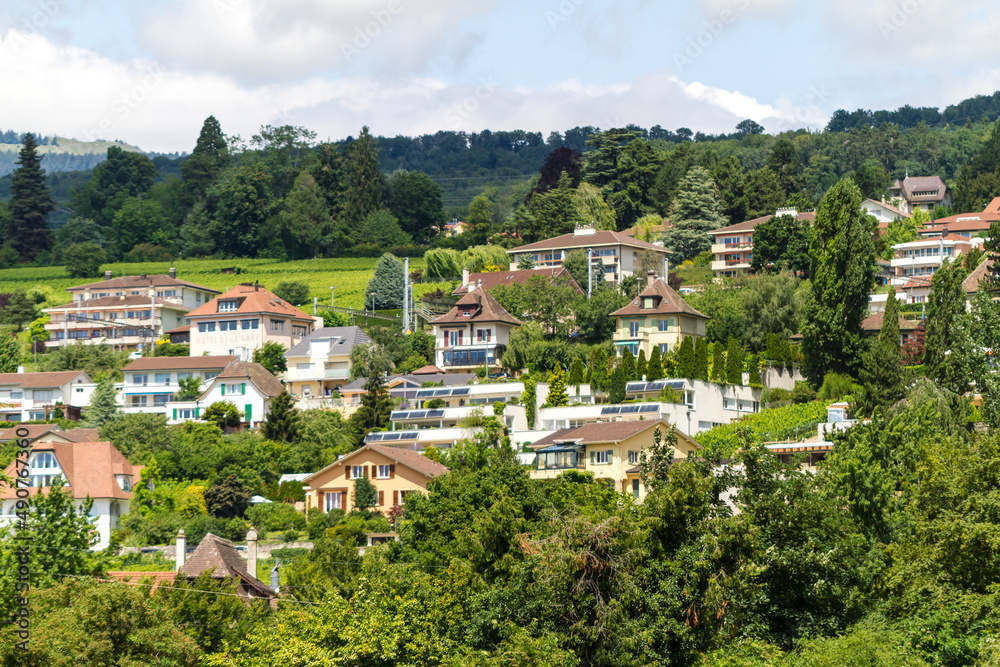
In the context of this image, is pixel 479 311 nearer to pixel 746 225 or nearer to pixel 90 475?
pixel 90 475

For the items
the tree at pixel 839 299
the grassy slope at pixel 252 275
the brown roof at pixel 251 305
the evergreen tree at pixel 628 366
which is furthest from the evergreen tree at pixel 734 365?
the grassy slope at pixel 252 275

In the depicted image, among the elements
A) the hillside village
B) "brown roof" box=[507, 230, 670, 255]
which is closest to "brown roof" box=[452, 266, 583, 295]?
the hillside village

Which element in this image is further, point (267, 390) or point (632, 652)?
point (267, 390)

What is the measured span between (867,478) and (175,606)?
72.8ft

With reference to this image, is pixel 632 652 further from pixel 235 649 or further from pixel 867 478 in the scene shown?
pixel 867 478

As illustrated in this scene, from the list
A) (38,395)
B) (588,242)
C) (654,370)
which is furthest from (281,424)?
(588,242)

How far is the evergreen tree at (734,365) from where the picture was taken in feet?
231

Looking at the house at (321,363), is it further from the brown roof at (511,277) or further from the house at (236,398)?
the brown roof at (511,277)

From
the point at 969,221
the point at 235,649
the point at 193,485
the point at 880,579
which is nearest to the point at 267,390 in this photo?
the point at 193,485

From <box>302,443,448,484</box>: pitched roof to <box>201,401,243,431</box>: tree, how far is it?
1575 centimetres

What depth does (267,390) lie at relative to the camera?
82.3 m

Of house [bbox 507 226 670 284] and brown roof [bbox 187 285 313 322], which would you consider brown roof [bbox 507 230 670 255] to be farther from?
brown roof [bbox 187 285 313 322]

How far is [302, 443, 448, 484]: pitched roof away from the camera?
62531 mm

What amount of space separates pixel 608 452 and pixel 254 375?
102 ft
